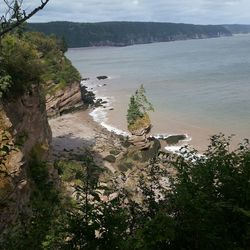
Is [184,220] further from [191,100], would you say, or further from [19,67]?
[191,100]

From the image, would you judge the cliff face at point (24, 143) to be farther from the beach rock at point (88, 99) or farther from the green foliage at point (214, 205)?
the beach rock at point (88, 99)

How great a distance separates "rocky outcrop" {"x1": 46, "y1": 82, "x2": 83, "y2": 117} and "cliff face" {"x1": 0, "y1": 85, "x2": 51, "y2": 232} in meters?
32.9

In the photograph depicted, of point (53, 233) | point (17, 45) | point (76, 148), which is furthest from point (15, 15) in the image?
point (76, 148)

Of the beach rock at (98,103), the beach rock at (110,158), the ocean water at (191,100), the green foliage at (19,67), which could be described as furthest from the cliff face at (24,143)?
the beach rock at (98,103)

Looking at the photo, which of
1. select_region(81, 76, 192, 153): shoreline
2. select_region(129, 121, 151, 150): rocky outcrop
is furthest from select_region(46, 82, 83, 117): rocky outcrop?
select_region(129, 121, 151, 150): rocky outcrop

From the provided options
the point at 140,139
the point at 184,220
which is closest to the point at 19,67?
the point at 184,220

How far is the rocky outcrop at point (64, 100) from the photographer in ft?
202

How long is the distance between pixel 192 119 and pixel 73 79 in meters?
22.7

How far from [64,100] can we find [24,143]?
147 feet

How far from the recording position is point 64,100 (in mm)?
65688

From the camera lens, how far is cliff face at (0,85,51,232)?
16.8 m

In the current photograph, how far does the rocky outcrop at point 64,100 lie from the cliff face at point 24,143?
32910mm

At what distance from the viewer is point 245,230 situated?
8.01m

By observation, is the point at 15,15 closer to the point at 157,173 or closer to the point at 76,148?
the point at 157,173
